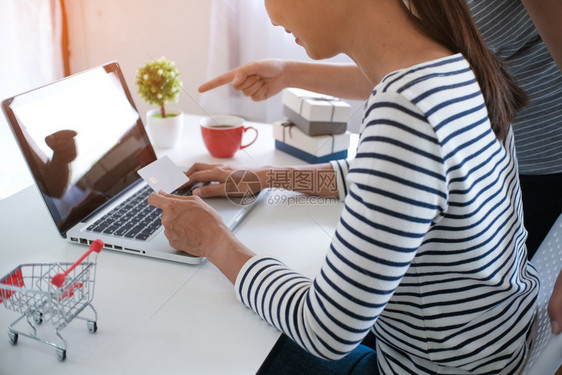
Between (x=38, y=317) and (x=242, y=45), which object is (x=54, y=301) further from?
(x=242, y=45)

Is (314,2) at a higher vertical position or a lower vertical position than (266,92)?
higher

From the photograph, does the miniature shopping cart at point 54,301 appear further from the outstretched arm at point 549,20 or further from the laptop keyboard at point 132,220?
the outstretched arm at point 549,20

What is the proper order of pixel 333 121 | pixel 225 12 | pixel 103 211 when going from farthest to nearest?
1. pixel 225 12
2. pixel 333 121
3. pixel 103 211

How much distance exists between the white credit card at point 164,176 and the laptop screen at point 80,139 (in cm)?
9

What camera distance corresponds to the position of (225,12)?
1852 mm

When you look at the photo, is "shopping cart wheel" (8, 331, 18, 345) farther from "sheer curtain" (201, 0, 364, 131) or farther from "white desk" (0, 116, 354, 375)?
"sheer curtain" (201, 0, 364, 131)

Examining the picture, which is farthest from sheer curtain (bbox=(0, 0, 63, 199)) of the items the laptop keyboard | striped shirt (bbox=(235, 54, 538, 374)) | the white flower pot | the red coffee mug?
striped shirt (bbox=(235, 54, 538, 374))

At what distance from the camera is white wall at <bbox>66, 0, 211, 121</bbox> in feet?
6.21

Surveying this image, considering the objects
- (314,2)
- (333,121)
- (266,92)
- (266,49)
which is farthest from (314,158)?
(266,49)

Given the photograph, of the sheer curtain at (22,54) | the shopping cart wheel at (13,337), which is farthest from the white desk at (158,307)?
the sheer curtain at (22,54)

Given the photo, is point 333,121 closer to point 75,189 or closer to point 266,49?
point 75,189

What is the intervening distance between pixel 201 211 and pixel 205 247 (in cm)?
6

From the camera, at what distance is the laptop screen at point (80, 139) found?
0.74 metres

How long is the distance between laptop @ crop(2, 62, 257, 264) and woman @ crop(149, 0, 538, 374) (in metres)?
0.10
